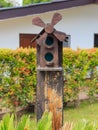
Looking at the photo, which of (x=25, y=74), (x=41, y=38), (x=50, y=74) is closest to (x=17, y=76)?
(x=25, y=74)

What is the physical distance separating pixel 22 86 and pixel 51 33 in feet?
11.5

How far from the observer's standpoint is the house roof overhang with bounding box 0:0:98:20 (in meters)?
11.8

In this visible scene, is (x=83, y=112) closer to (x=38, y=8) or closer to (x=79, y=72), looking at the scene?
(x=79, y=72)

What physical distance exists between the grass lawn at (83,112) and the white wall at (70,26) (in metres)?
3.39

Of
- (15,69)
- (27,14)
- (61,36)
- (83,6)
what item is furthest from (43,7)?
(61,36)

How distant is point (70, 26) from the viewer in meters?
13.7

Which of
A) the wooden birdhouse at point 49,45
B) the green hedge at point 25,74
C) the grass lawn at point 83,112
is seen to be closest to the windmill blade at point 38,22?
the wooden birdhouse at point 49,45

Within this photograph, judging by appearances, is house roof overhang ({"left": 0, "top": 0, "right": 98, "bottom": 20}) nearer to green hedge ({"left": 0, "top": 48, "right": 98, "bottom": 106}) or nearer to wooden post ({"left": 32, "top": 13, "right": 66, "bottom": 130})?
green hedge ({"left": 0, "top": 48, "right": 98, "bottom": 106})

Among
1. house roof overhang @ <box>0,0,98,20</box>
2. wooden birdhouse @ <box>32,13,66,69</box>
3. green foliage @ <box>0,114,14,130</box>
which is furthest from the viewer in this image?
house roof overhang @ <box>0,0,98,20</box>

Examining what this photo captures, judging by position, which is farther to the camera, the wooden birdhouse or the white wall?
the white wall

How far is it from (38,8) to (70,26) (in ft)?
5.71

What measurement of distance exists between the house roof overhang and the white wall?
387 millimetres

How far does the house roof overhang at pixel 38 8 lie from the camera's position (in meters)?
11.8

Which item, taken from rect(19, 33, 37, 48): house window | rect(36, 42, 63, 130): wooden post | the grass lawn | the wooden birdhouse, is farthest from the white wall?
rect(36, 42, 63, 130): wooden post
